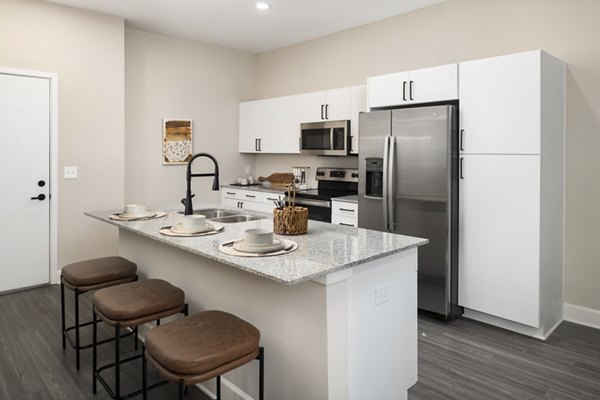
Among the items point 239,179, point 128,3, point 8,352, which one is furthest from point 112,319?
point 239,179

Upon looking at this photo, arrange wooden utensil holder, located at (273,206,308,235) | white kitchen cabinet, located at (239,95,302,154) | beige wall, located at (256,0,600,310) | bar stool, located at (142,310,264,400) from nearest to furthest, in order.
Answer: bar stool, located at (142,310,264,400) → wooden utensil holder, located at (273,206,308,235) → beige wall, located at (256,0,600,310) → white kitchen cabinet, located at (239,95,302,154)

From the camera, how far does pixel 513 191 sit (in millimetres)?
3221

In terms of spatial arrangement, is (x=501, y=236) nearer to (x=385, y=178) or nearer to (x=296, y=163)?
(x=385, y=178)

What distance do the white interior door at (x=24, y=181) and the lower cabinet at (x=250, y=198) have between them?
6.58 ft

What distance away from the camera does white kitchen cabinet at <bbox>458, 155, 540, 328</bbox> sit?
3148 millimetres

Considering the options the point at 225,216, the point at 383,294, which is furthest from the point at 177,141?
the point at 383,294

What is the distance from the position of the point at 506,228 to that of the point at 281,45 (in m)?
3.92

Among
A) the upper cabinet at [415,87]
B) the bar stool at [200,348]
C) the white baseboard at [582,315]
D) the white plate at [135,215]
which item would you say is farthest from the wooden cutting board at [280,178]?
the bar stool at [200,348]

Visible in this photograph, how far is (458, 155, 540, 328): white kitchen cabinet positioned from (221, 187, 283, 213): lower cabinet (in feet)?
7.38

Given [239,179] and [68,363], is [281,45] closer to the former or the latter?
[239,179]

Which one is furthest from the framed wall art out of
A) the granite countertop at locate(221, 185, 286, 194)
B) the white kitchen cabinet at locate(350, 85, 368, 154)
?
the white kitchen cabinet at locate(350, 85, 368, 154)

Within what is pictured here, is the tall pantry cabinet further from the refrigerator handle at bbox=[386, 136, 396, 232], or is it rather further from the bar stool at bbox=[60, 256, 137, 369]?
the bar stool at bbox=[60, 256, 137, 369]

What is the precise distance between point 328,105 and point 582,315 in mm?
3139

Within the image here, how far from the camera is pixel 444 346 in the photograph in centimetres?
305
